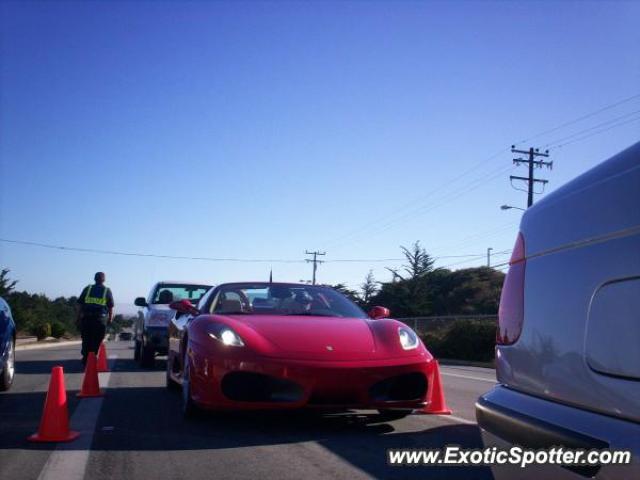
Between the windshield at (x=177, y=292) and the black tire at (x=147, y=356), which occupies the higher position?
the windshield at (x=177, y=292)

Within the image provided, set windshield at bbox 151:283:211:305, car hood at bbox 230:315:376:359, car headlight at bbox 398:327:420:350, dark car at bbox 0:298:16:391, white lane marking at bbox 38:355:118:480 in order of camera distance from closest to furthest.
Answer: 1. white lane marking at bbox 38:355:118:480
2. car hood at bbox 230:315:376:359
3. car headlight at bbox 398:327:420:350
4. dark car at bbox 0:298:16:391
5. windshield at bbox 151:283:211:305

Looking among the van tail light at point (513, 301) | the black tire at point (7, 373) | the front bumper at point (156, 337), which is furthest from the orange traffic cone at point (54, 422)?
the front bumper at point (156, 337)

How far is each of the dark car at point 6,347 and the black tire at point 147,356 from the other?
3.79 metres

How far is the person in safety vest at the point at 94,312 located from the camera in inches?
421

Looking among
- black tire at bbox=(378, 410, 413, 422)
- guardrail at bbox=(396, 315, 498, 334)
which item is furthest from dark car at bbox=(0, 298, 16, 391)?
guardrail at bbox=(396, 315, 498, 334)

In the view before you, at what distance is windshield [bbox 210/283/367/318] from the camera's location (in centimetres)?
639

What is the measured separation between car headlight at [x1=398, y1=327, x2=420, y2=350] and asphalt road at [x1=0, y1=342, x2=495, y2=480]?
27.3 inches

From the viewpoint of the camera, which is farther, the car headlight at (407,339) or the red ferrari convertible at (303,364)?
the car headlight at (407,339)

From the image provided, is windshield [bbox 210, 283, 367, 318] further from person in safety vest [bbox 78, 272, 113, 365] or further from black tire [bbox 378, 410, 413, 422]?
person in safety vest [bbox 78, 272, 113, 365]

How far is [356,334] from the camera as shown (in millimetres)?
5578

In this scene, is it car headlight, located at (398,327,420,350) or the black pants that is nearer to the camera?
car headlight, located at (398,327,420,350)

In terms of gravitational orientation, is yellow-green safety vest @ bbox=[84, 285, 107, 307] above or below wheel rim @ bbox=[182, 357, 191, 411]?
above

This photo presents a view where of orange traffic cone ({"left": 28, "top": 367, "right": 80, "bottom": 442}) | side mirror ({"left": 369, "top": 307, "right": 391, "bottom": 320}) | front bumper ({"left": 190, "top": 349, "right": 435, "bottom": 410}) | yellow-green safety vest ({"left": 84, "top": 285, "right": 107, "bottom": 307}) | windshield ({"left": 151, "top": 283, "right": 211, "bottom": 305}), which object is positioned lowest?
orange traffic cone ({"left": 28, "top": 367, "right": 80, "bottom": 442})

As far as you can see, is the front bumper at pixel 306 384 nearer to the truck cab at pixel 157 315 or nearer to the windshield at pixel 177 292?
the truck cab at pixel 157 315
